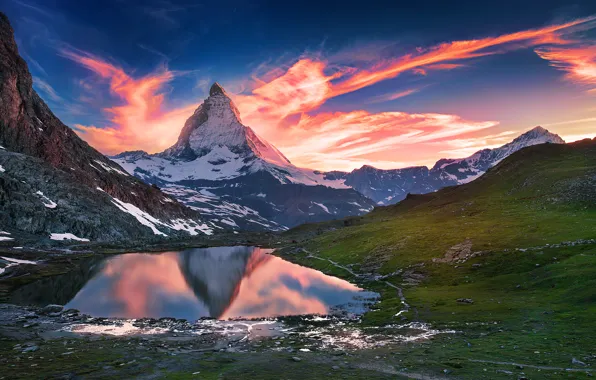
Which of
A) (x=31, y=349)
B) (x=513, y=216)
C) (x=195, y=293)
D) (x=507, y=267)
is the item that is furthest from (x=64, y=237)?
(x=513, y=216)

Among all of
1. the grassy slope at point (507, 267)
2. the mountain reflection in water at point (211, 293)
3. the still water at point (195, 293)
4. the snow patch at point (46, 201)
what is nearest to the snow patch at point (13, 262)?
the still water at point (195, 293)

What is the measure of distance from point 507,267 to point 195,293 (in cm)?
5817

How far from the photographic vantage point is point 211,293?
72500 mm

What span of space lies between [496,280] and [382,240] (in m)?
51.2

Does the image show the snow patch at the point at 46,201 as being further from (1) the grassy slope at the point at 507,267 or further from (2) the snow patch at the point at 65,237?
(1) the grassy slope at the point at 507,267

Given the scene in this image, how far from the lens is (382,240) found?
107 metres

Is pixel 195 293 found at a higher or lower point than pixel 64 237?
lower

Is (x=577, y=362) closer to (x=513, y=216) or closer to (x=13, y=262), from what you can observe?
(x=513, y=216)

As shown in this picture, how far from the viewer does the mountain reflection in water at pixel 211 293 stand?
55281mm

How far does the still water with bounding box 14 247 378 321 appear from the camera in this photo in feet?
182

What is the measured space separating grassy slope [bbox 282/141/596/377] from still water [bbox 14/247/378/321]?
10.7 metres

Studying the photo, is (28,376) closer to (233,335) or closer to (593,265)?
(233,335)

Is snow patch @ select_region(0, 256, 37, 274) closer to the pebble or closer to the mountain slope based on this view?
the pebble

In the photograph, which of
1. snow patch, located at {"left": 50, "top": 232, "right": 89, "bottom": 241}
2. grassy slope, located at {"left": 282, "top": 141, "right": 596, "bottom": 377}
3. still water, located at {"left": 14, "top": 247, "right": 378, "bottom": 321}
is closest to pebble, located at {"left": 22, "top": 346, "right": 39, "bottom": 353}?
still water, located at {"left": 14, "top": 247, "right": 378, "bottom": 321}
